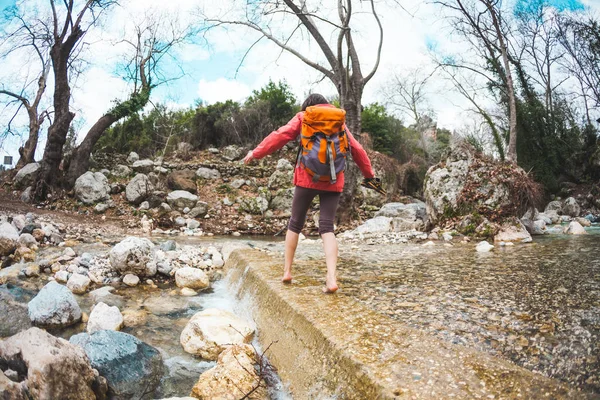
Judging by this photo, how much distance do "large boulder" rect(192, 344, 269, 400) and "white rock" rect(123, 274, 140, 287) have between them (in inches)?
123

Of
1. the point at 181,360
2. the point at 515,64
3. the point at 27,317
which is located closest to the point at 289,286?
the point at 181,360

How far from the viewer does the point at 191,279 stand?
4.95m

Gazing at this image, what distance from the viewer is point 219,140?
23156mm

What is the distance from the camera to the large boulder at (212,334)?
9.32 ft

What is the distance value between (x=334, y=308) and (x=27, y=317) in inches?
116

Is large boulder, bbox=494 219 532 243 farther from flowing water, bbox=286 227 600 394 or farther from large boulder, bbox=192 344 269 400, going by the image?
large boulder, bbox=192 344 269 400

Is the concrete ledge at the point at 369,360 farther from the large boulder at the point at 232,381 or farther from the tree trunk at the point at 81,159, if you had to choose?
the tree trunk at the point at 81,159

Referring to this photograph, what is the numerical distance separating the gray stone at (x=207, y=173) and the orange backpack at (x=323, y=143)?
578 inches

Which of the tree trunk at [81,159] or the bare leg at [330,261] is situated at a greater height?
the tree trunk at [81,159]

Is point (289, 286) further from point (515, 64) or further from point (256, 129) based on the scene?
point (515, 64)

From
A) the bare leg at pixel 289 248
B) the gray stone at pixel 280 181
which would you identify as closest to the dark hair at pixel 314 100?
the bare leg at pixel 289 248

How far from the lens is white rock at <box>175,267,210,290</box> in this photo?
16.2 feet

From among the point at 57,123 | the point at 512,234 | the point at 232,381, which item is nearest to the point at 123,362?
the point at 232,381

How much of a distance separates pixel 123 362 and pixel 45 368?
25.1 inches
